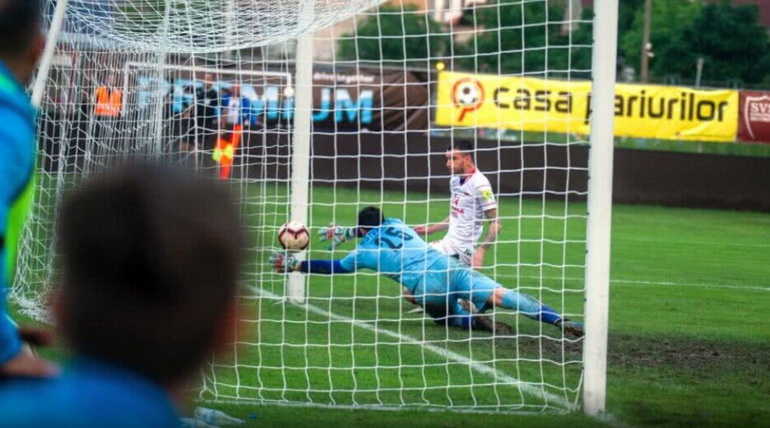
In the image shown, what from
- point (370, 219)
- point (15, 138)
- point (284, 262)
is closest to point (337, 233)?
point (370, 219)

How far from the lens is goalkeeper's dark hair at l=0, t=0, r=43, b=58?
2.38m

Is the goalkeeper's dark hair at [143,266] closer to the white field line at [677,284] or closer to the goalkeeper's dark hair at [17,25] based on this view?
the goalkeeper's dark hair at [17,25]

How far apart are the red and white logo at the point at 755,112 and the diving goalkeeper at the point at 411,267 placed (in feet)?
73.0

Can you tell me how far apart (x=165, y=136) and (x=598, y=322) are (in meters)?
5.77

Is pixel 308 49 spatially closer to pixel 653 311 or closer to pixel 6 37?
pixel 653 311

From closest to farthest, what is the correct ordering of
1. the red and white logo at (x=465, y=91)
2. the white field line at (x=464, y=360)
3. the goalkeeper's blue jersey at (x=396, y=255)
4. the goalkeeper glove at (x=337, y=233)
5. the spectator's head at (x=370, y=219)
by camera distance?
the white field line at (x=464, y=360) → the goalkeeper's blue jersey at (x=396, y=255) → the spectator's head at (x=370, y=219) → the goalkeeper glove at (x=337, y=233) → the red and white logo at (x=465, y=91)

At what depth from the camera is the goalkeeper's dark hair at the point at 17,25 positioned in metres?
2.38

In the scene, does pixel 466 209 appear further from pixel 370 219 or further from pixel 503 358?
pixel 503 358

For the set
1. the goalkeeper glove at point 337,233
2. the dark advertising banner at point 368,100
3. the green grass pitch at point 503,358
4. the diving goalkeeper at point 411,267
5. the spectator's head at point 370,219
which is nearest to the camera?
the green grass pitch at point 503,358

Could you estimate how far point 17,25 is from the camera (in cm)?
Result: 242

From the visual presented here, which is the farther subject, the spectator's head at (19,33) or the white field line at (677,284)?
the white field line at (677,284)

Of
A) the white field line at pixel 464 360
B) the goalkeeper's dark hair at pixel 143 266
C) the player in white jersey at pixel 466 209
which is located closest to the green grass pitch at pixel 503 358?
the white field line at pixel 464 360

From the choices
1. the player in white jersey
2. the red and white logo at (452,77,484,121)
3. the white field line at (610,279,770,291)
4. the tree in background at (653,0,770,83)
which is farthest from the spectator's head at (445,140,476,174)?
the tree in background at (653,0,770,83)

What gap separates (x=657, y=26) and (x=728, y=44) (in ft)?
31.3
